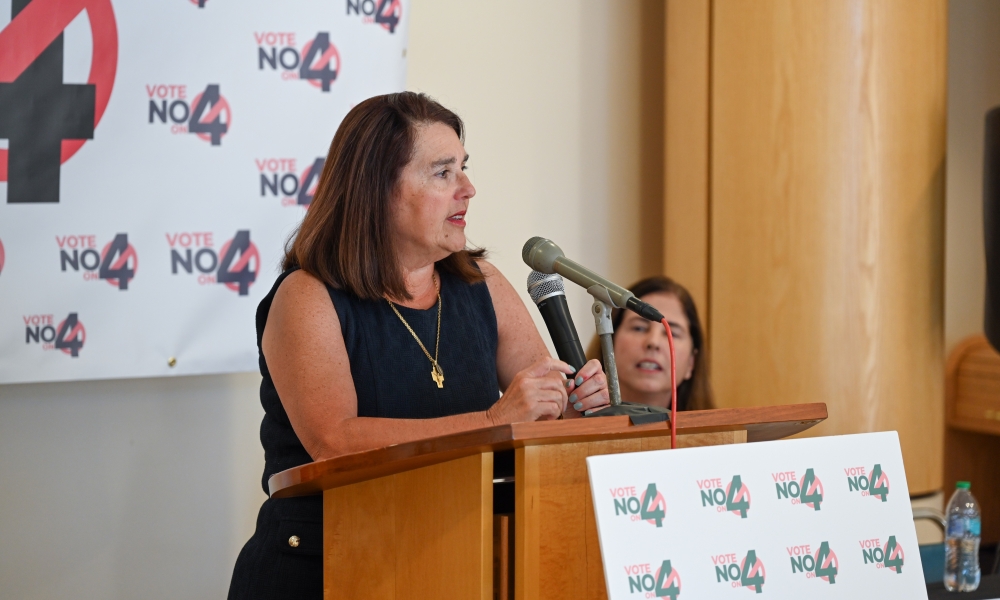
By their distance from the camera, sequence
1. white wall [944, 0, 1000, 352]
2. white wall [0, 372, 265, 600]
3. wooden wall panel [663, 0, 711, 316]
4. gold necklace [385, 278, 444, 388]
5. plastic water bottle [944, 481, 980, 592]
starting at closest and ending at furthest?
gold necklace [385, 278, 444, 388] < plastic water bottle [944, 481, 980, 592] < white wall [0, 372, 265, 600] < wooden wall panel [663, 0, 711, 316] < white wall [944, 0, 1000, 352]

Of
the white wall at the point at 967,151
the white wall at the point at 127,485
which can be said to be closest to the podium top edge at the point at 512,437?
the white wall at the point at 127,485

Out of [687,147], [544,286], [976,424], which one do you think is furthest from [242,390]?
[976,424]

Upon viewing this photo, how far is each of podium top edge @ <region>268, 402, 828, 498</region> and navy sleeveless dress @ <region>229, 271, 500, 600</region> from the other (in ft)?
0.91

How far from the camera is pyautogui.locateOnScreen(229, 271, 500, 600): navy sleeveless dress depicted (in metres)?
1.64

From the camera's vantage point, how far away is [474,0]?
124 inches

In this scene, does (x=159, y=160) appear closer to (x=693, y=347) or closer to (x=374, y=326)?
(x=374, y=326)

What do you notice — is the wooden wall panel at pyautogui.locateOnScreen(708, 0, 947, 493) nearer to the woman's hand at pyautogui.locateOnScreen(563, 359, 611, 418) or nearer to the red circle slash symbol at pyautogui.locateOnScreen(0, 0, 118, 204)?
the woman's hand at pyautogui.locateOnScreen(563, 359, 611, 418)

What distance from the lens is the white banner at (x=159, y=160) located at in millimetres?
2551

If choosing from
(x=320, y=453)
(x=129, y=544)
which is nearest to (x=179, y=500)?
(x=129, y=544)

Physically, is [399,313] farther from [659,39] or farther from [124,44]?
[659,39]

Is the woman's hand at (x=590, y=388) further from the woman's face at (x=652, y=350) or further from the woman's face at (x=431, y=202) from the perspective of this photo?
the woman's face at (x=652, y=350)

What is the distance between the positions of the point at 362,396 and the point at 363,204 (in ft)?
1.25

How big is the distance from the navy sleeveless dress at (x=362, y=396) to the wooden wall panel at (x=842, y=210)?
1.44m

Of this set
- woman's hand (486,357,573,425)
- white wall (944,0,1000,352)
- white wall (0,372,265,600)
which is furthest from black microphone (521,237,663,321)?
white wall (944,0,1000,352)
